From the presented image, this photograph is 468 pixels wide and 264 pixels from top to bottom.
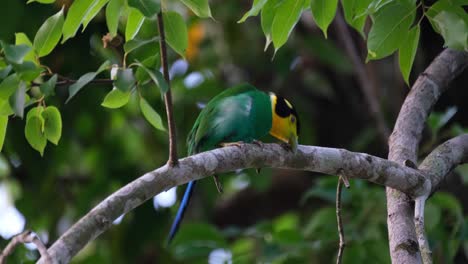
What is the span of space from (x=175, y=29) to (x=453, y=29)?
0.72 m

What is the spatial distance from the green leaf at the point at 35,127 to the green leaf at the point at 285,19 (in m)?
0.67

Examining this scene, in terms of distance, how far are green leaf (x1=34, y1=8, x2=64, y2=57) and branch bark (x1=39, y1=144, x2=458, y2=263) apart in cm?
45

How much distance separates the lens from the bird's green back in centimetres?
293

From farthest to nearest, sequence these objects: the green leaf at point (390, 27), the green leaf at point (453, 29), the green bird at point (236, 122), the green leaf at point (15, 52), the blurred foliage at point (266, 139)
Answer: the blurred foliage at point (266, 139) → the green bird at point (236, 122) → the green leaf at point (390, 27) → the green leaf at point (453, 29) → the green leaf at point (15, 52)

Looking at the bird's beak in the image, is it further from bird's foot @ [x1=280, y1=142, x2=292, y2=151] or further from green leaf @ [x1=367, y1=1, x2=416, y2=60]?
green leaf @ [x1=367, y1=1, x2=416, y2=60]

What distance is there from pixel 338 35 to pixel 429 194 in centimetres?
274

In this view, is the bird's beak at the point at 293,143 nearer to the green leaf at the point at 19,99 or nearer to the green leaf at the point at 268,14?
the green leaf at the point at 268,14

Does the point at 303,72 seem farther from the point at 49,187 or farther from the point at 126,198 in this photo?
the point at 126,198

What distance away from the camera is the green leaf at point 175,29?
2221mm

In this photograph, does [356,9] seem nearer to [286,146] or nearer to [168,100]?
[286,146]

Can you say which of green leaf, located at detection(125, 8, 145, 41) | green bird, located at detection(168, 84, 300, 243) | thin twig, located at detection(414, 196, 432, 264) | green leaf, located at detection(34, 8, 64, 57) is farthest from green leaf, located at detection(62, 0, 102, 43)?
thin twig, located at detection(414, 196, 432, 264)

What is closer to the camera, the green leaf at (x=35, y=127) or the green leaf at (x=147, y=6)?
the green leaf at (x=147, y=6)

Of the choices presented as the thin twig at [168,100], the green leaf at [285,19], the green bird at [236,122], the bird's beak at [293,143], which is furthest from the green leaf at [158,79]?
the green bird at [236,122]

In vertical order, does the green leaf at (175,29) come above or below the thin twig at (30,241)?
above
